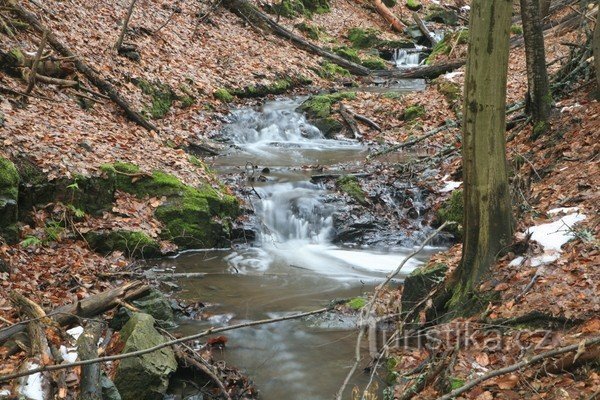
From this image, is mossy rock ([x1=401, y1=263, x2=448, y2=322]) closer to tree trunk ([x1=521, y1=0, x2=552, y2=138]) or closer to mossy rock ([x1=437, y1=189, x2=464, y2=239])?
mossy rock ([x1=437, y1=189, x2=464, y2=239])

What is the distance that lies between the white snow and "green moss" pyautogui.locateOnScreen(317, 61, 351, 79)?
1382 cm

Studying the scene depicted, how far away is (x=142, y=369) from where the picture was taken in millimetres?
5086

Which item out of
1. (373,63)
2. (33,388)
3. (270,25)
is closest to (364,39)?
(373,63)

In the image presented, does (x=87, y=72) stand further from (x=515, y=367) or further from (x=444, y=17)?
(x=444, y=17)

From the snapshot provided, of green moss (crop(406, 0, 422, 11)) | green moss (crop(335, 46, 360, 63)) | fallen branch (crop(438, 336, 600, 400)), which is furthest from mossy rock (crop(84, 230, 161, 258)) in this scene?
green moss (crop(406, 0, 422, 11))

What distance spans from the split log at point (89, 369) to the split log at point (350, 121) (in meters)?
9.97

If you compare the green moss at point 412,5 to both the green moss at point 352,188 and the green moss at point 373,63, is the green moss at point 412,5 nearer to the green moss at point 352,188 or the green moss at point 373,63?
the green moss at point 373,63

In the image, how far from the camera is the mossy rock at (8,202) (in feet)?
23.9

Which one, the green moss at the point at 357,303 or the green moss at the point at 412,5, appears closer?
the green moss at the point at 357,303

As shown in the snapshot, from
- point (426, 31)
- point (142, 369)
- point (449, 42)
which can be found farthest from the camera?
point (426, 31)

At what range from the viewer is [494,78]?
516 centimetres

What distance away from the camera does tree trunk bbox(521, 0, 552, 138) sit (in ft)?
27.8

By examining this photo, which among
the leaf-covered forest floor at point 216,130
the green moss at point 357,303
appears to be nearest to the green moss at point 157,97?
the leaf-covered forest floor at point 216,130

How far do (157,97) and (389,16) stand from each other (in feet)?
53.3
